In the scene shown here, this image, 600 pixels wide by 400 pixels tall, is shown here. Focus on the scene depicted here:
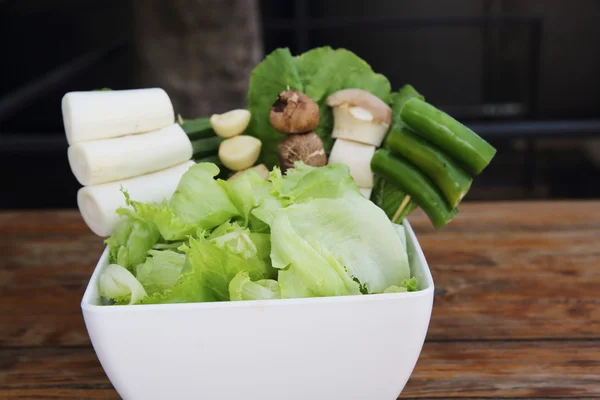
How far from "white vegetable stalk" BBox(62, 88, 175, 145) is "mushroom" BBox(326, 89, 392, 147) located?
24cm

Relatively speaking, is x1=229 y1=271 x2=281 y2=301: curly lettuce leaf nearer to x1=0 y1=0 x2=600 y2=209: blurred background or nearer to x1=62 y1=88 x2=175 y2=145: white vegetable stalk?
x1=62 y1=88 x2=175 y2=145: white vegetable stalk

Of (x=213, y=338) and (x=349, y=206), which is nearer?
(x=213, y=338)

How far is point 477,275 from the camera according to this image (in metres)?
1.04

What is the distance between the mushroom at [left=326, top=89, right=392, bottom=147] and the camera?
91cm

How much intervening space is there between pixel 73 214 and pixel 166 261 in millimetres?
759

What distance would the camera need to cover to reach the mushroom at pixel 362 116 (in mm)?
914

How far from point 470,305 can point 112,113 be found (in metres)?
0.55

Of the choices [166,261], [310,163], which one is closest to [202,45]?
Answer: [310,163]

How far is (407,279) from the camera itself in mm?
655

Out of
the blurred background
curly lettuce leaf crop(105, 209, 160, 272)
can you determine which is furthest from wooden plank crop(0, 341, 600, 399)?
the blurred background

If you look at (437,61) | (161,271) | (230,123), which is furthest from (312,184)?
(437,61)

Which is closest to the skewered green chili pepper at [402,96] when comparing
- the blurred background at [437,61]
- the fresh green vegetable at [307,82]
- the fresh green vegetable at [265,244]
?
the fresh green vegetable at [307,82]

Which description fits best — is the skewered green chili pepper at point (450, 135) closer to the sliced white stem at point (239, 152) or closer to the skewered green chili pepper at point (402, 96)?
the skewered green chili pepper at point (402, 96)

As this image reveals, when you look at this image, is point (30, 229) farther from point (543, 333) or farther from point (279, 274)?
point (543, 333)
